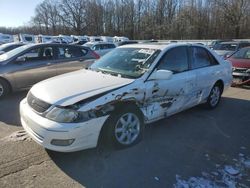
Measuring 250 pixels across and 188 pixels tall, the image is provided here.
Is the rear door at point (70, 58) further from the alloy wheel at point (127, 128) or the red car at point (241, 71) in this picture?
the red car at point (241, 71)

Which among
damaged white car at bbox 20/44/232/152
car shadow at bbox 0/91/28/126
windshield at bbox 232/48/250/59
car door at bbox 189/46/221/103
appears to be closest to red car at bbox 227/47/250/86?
windshield at bbox 232/48/250/59

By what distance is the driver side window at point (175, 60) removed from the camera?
4455 mm

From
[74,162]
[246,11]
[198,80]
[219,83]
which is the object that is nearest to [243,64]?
[219,83]

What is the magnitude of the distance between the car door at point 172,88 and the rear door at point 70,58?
13.9 ft

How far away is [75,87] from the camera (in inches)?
146

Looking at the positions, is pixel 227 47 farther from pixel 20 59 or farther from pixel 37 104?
pixel 37 104

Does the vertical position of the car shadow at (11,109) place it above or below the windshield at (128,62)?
below

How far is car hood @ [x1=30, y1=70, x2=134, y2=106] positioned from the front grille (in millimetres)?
50

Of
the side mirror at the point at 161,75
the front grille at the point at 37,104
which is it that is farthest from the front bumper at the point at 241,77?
the front grille at the point at 37,104

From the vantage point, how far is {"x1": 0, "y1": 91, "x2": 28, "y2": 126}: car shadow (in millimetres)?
5188

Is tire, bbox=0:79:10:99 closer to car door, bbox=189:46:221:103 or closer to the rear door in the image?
the rear door

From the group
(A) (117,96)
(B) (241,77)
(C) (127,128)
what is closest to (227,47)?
(B) (241,77)

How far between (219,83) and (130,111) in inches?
126

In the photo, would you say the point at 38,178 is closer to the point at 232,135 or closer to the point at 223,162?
the point at 223,162
